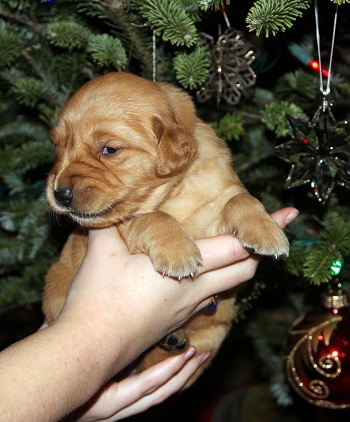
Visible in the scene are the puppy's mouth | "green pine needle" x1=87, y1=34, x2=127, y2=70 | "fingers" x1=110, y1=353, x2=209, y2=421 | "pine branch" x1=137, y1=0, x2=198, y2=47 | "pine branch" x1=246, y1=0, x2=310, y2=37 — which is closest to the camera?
"pine branch" x1=246, y1=0, x2=310, y2=37

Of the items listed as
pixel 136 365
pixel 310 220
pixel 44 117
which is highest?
pixel 44 117

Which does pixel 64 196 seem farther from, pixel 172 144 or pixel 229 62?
pixel 229 62

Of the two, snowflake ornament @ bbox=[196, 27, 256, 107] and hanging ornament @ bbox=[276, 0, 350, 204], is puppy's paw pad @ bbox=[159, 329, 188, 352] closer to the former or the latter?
hanging ornament @ bbox=[276, 0, 350, 204]

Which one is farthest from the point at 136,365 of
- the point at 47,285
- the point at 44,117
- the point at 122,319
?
the point at 44,117

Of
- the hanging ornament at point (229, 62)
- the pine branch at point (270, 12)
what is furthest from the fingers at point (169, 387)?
the pine branch at point (270, 12)

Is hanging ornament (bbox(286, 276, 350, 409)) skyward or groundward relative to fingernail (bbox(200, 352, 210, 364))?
skyward

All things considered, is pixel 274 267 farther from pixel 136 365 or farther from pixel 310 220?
pixel 136 365

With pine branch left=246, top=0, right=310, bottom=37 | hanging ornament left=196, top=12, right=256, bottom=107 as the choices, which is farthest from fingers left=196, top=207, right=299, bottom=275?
pine branch left=246, top=0, right=310, bottom=37
